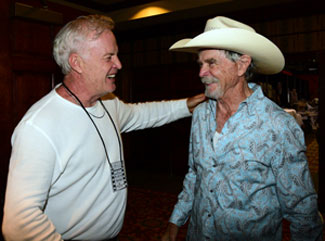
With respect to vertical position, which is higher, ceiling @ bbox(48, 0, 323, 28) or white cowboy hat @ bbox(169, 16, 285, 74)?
ceiling @ bbox(48, 0, 323, 28)

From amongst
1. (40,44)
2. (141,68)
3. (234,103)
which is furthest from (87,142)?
(141,68)

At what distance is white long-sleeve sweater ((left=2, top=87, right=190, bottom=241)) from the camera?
1.02 meters

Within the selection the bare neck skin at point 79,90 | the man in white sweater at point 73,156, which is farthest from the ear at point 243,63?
the bare neck skin at point 79,90

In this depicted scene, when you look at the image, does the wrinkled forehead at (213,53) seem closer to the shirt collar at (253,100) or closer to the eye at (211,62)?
the eye at (211,62)

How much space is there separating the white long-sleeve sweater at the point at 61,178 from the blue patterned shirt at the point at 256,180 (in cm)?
49

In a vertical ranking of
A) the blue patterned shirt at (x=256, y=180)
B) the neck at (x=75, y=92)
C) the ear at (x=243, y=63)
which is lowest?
the blue patterned shirt at (x=256, y=180)

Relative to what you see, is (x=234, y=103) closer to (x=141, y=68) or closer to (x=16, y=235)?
(x=16, y=235)

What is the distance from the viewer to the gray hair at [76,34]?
4.39ft

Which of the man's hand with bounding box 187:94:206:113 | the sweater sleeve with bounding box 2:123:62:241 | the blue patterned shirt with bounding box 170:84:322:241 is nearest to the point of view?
the sweater sleeve with bounding box 2:123:62:241

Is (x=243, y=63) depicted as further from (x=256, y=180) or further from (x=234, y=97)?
(x=256, y=180)

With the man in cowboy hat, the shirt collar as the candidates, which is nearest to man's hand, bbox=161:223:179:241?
the man in cowboy hat

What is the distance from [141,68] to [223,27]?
183 inches

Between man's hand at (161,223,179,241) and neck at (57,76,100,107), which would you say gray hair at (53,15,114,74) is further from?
man's hand at (161,223,179,241)

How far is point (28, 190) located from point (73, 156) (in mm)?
255
